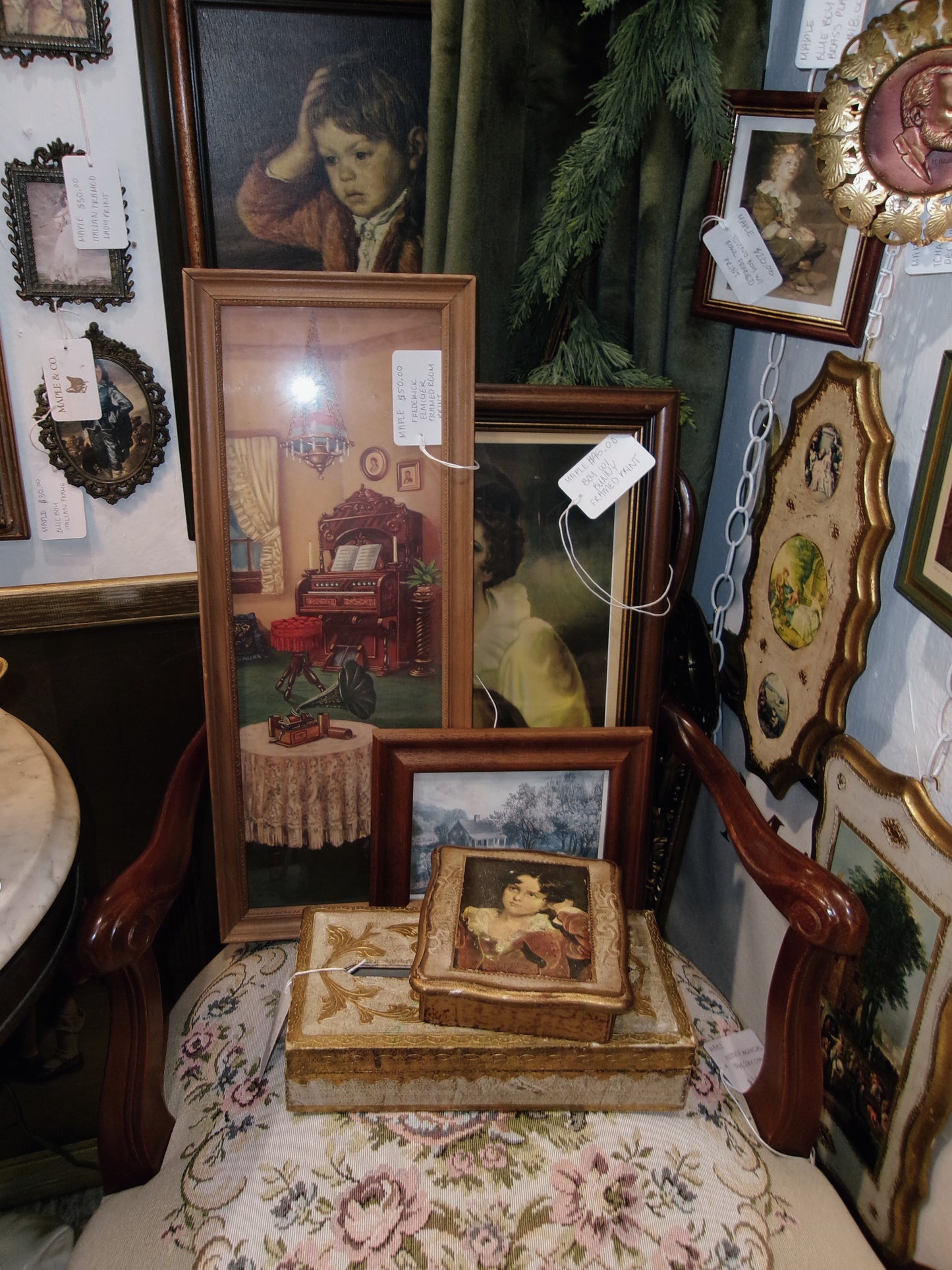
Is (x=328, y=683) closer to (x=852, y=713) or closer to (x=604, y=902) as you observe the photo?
(x=604, y=902)

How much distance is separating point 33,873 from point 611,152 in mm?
1013

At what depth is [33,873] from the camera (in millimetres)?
793

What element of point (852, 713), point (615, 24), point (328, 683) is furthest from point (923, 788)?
point (615, 24)

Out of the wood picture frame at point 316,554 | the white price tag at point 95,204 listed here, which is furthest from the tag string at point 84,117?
the wood picture frame at point 316,554

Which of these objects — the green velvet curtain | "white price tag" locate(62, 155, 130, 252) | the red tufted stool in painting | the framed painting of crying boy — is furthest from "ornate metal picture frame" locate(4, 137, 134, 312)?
the red tufted stool in painting

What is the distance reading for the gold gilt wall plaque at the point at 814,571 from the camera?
3.22 feet

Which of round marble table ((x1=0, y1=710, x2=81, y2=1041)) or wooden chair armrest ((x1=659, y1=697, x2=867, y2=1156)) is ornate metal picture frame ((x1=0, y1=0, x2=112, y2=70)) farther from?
wooden chair armrest ((x1=659, y1=697, x2=867, y2=1156))

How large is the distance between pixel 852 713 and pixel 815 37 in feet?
2.68

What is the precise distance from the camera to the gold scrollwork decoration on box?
806 millimetres

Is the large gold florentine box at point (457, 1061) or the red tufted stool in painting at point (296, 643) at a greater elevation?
the red tufted stool in painting at point (296, 643)

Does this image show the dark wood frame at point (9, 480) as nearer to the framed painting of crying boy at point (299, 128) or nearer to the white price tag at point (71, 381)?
the white price tag at point (71, 381)

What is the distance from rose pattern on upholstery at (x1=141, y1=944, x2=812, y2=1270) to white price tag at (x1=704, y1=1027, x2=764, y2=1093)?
4cm

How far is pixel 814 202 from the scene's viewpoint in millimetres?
1065

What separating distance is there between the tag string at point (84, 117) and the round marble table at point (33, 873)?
0.82m
